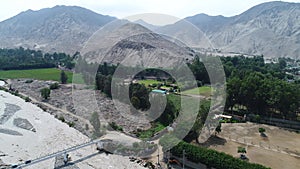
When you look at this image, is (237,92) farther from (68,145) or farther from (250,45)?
(250,45)

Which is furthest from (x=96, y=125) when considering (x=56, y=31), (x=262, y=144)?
(x=56, y=31)

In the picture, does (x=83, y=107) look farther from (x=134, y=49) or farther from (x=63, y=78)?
(x=134, y=49)

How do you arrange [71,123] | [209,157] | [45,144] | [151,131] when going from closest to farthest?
[209,157]
[45,144]
[151,131]
[71,123]

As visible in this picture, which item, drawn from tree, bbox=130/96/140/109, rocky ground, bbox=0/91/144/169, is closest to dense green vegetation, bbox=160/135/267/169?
rocky ground, bbox=0/91/144/169

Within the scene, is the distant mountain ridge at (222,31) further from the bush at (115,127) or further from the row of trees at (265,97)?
the bush at (115,127)

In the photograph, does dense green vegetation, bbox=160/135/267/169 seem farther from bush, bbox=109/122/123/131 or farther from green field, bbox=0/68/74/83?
green field, bbox=0/68/74/83
